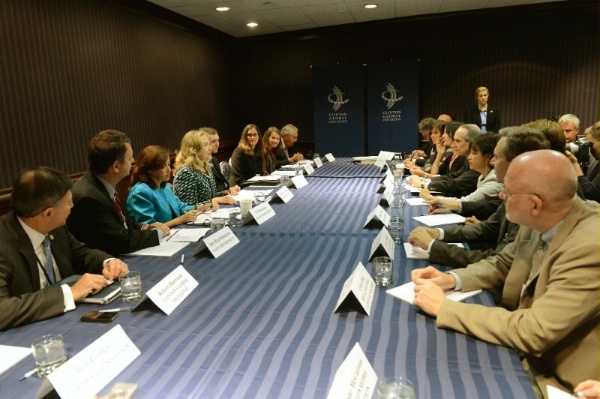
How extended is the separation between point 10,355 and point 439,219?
223cm

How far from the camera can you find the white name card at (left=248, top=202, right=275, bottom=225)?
275 centimetres

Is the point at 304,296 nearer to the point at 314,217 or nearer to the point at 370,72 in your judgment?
the point at 314,217

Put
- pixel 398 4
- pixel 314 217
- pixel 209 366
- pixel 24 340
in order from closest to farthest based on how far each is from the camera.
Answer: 1. pixel 209 366
2. pixel 24 340
3. pixel 314 217
4. pixel 398 4

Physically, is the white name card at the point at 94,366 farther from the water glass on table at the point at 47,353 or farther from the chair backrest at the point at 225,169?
the chair backrest at the point at 225,169

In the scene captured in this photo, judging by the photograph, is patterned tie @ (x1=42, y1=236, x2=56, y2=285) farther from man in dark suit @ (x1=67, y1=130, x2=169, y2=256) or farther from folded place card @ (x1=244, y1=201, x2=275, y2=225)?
folded place card @ (x1=244, y1=201, x2=275, y2=225)

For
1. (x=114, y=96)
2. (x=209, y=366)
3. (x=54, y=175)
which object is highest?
(x=114, y=96)

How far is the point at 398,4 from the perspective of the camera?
6.35 meters

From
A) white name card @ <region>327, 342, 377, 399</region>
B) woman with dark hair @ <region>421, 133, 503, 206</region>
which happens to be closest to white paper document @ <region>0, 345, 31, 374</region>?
white name card @ <region>327, 342, 377, 399</region>

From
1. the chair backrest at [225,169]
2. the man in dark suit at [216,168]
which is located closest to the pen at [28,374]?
the man in dark suit at [216,168]

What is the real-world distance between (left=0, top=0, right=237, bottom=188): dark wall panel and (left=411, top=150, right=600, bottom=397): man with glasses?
3752 millimetres

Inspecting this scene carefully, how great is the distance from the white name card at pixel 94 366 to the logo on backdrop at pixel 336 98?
697 cm

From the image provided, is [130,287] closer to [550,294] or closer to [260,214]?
[260,214]

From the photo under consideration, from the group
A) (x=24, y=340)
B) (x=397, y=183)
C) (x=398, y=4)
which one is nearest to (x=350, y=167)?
(x=397, y=183)

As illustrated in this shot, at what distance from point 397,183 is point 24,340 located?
3.17 metres
